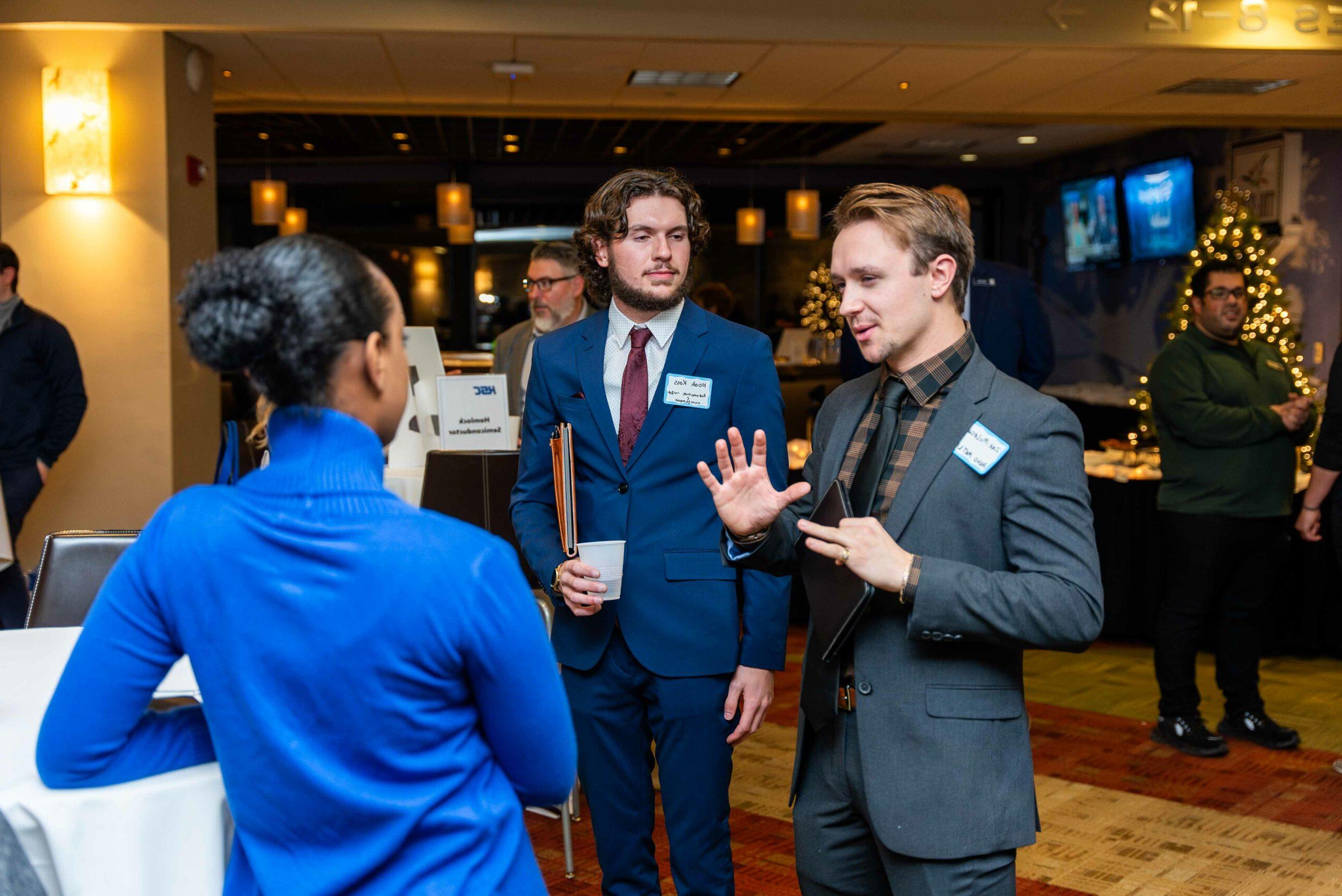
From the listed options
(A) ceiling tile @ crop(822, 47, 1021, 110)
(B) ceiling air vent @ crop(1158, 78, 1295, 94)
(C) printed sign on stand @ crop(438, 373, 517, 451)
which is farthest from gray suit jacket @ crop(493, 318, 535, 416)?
(B) ceiling air vent @ crop(1158, 78, 1295, 94)

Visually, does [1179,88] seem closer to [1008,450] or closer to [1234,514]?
[1234,514]

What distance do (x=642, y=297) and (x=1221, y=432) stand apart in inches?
106

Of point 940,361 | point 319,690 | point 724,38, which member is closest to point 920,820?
point 940,361

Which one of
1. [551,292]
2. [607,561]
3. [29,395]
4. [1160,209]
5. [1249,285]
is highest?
[1160,209]

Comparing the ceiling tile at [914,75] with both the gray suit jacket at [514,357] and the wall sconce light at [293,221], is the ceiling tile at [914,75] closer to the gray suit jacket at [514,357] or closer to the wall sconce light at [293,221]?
the gray suit jacket at [514,357]

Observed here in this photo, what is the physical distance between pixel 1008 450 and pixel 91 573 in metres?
1.96

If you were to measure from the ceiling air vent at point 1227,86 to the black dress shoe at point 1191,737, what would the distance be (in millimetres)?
4651

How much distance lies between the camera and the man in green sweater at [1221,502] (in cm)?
394

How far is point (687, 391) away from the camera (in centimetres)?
200

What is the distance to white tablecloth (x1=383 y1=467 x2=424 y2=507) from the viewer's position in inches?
128

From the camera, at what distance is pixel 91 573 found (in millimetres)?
2516

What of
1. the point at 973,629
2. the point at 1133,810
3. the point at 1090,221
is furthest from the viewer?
the point at 1090,221

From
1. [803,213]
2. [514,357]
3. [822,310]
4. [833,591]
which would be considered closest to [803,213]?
[803,213]

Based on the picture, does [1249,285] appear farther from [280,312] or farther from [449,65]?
[280,312]
